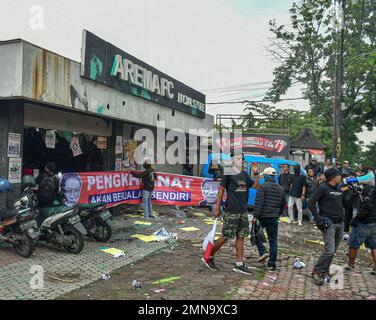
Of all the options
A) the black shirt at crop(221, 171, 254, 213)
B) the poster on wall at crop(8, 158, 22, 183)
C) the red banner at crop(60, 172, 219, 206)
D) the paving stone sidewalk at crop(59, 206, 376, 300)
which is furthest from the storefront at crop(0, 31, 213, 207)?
the black shirt at crop(221, 171, 254, 213)

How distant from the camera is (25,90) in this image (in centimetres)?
721

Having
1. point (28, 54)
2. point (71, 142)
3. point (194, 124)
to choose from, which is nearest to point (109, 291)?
point (28, 54)

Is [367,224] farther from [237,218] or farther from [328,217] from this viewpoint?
[237,218]

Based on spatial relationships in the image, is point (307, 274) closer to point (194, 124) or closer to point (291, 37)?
point (194, 124)

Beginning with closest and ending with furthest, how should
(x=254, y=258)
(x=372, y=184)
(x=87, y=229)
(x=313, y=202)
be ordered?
1. (x=313, y=202)
2. (x=372, y=184)
3. (x=254, y=258)
4. (x=87, y=229)

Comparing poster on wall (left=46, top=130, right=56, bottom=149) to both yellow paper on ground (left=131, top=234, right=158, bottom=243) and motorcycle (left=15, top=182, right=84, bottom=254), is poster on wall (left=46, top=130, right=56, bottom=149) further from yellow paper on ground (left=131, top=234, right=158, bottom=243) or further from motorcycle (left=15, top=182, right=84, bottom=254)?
yellow paper on ground (left=131, top=234, right=158, bottom=243)

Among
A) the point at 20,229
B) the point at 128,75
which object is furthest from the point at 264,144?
the point at 20,229

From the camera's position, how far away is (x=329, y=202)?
604 cm

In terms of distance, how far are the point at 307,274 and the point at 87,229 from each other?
4.60 metres

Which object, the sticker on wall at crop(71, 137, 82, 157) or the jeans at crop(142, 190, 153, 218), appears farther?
the jeans at crop(142, 190, 153, 218)

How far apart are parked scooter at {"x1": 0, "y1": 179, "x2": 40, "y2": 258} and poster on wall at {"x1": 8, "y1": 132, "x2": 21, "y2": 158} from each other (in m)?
0.90

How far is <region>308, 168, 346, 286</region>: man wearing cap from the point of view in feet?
19.4

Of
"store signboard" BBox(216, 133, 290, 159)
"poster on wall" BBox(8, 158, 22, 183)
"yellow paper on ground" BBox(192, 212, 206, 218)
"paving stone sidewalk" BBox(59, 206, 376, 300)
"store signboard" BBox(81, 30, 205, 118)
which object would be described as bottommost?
"paving stone sidewalk" BBox(59, 206, 376, 300)

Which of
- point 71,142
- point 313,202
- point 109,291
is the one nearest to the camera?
point 109,291
